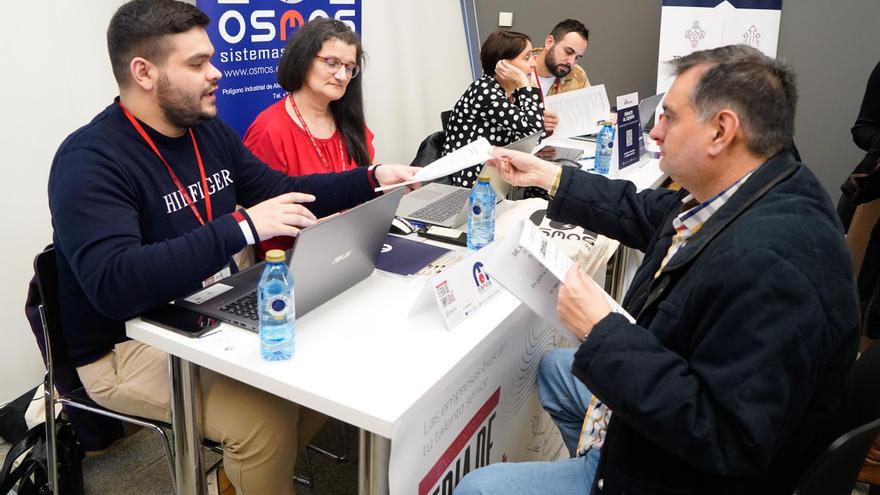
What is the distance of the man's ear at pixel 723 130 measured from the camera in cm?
115

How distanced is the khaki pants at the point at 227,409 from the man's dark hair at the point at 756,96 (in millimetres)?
1173

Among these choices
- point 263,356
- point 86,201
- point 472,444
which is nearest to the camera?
point 263,356

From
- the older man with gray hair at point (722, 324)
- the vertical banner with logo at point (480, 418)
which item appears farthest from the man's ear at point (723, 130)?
the vertical banner with logo at point (480, 418)

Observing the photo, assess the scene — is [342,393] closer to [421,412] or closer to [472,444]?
[421,412]

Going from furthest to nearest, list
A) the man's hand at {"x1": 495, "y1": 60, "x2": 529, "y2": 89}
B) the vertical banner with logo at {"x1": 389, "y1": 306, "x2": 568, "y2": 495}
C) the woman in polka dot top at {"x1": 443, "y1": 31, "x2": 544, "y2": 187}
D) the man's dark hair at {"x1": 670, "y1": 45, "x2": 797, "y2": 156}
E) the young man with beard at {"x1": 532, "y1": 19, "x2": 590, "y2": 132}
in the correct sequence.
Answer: the young man with beard at {"x1": 532, "y1": 19, "x2": 590, "y2": 132} < the man's hand at {"x1": 495, "y1": 60, "x2": 529, "y2": 89} < the woman in polka dot top at {"x1": 443, "y1": 31, "x2": 544, "y2": 187} < the vertical banner with logo at {"x1": 389, "y1": 306, "x2": 568, "y2": 495} < the man's dark hair at {"x1": 670, "y1": 45, "x2": 797, "y2": 156}

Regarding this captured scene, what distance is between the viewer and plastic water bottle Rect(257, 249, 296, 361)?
118cm

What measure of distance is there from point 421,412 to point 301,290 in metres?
0.37

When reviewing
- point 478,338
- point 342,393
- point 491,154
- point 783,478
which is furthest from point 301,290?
point 783,478

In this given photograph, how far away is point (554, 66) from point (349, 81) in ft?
6.39

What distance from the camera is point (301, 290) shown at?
134 centimetres

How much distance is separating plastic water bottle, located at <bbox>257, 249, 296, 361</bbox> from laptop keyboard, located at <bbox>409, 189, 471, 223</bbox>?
2.86 ft

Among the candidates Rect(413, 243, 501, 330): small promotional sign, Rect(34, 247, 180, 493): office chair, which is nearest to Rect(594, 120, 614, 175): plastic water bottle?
Rect(413, 243, 501, 330): small promotional sign

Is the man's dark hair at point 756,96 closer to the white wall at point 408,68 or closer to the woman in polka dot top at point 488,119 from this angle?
the woman in polka dot top at point 488,119

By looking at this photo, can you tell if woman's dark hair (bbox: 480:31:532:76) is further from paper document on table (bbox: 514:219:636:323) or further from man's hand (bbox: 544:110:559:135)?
paper document on table (bbox: 514:219:636:323)
